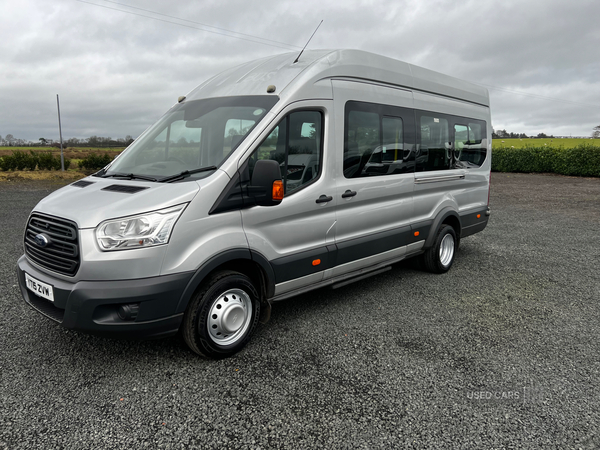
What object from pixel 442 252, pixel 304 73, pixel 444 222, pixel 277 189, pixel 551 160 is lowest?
pixel 442 252

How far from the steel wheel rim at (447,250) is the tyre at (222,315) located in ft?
11.1

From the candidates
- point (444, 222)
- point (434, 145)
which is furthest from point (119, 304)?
point (444, 222)

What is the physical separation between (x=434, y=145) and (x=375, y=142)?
1411mm

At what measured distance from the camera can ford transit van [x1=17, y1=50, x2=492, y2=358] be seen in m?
2.97

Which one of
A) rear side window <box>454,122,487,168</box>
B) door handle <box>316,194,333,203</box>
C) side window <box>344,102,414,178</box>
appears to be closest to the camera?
door handle <box>316,194,333,203</box>

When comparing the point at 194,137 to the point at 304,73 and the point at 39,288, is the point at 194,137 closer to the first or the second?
the point at 304,73

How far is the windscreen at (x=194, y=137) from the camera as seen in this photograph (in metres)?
3.51

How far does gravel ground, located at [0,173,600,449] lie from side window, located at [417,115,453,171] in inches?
65.8

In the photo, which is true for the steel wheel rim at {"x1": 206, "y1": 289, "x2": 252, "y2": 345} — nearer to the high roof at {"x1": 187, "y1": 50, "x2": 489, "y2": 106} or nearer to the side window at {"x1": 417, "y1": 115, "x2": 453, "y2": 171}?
the high roof at {"x1": 187, "y1": 50, "x2": 489, "y2": 106}

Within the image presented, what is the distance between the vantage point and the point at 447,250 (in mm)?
6203

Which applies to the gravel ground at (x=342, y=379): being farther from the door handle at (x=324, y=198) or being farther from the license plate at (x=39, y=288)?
the door handle at (x=324, y=198)

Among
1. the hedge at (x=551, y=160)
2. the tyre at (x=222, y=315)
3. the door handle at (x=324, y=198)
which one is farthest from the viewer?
the hedge at (x=551, y=160)

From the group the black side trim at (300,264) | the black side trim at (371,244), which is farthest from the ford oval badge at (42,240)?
the black side trim at (371,244)

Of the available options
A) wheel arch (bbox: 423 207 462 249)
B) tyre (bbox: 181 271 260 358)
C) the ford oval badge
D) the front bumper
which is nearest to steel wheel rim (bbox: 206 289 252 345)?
tyre (bbox: 181 271 260 358)
